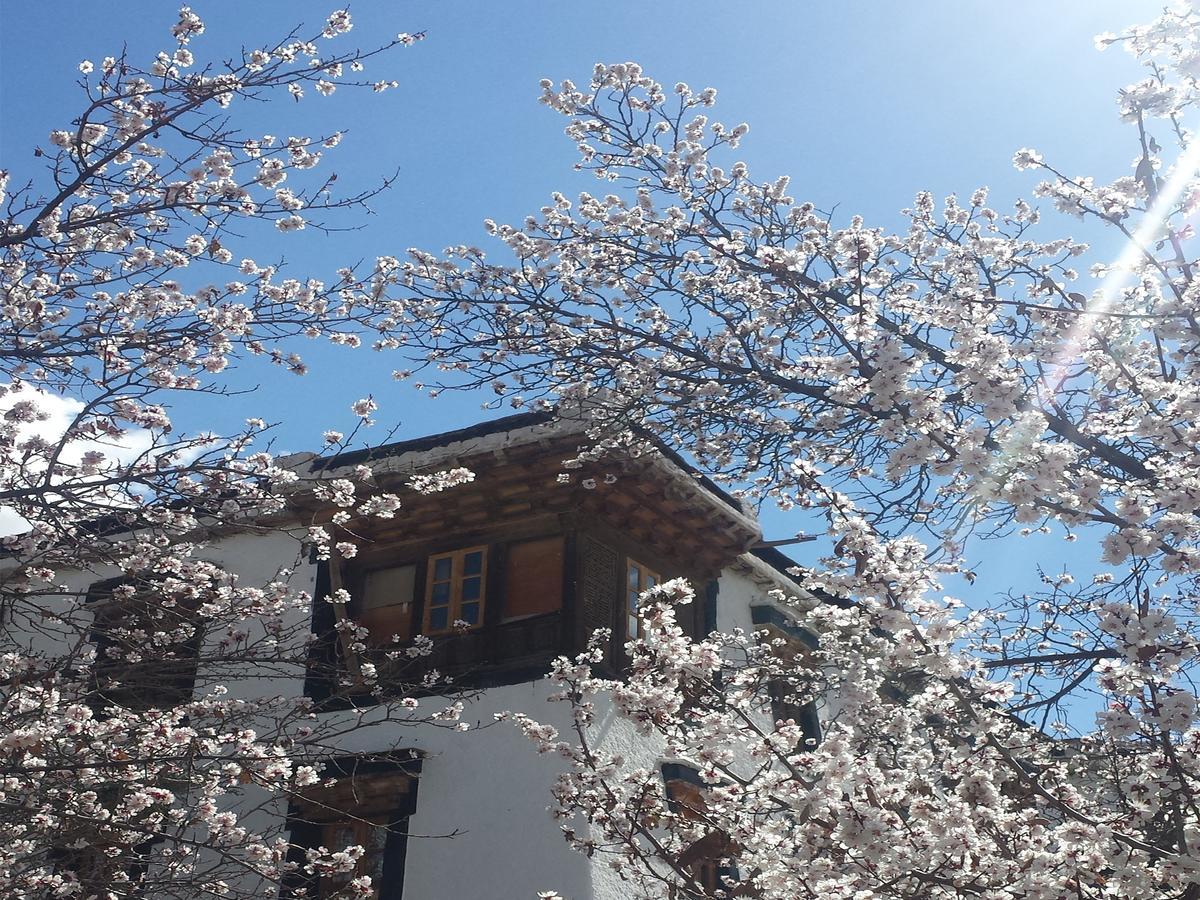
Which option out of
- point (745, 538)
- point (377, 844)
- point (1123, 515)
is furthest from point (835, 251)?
point (377, 844)

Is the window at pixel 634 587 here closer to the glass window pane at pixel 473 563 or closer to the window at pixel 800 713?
the glass window pane at pixel 473 563

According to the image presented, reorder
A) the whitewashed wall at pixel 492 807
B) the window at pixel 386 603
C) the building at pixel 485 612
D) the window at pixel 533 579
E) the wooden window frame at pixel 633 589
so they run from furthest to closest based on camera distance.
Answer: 1. the window at pixel 386 603
2. the wooden window frame at pixel 633 589
3. the window at pixel 533 579
4. the building at pixel 485 612
5. the whitewashed wall at pixel 492 807

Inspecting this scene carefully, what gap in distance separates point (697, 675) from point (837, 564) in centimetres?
136

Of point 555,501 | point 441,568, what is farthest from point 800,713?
point 441,568

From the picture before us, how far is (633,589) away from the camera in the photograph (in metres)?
13.5

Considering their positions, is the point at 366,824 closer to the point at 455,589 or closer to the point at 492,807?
the point at 492,807

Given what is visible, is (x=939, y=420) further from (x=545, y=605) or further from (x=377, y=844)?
(x=377, y=844)

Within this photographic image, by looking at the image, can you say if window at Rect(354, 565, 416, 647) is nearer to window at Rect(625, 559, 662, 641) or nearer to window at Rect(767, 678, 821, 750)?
window at Rect(625, 559, 662, 641)

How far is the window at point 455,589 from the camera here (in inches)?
514

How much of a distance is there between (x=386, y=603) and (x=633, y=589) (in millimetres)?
2845

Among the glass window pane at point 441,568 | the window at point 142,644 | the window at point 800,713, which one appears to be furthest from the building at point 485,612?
the window at point 142,644

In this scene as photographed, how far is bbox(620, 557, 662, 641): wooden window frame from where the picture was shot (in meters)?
13.0

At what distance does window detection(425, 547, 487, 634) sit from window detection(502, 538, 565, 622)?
0.32 m

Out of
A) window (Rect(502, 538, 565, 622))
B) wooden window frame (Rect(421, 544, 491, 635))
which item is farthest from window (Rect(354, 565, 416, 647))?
window (Rect(502, 538, 565, 622))
